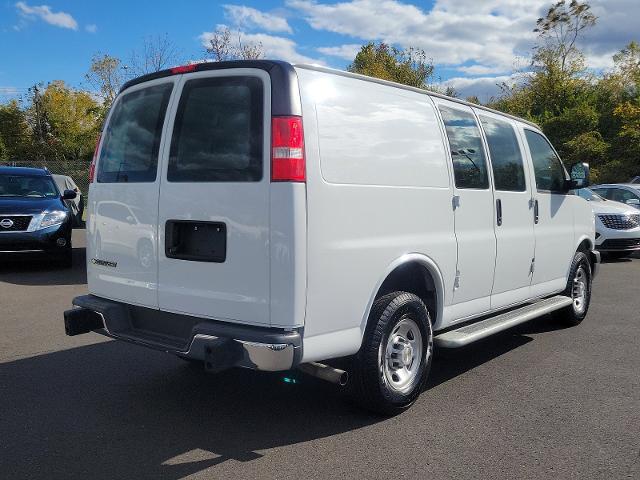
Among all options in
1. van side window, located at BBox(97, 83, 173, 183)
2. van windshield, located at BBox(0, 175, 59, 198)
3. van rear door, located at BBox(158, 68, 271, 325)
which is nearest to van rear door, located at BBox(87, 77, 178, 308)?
van side window, located at BBox(97, 83, 173, 183)

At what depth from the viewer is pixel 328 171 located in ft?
12.0

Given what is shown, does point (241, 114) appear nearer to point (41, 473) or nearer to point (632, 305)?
point (41, 473)

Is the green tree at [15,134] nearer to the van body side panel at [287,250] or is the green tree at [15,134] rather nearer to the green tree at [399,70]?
the green tree at [399,70]

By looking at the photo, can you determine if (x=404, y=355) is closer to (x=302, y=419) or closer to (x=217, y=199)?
(x=302, y=419)

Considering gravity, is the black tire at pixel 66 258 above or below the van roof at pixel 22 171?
below

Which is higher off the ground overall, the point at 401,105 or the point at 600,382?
the point at 401,105

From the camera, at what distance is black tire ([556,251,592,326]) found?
22.8 feet

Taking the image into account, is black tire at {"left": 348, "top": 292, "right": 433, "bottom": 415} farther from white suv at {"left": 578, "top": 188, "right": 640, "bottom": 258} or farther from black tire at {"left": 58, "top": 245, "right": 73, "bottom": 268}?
white suv at {"left": 578, "top": 188, "right": 640, "bottom": 258}

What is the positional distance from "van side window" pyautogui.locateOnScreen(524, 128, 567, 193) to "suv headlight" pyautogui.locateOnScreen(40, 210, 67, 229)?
7.68m

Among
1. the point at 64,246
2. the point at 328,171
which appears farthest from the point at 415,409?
the point at 64,246

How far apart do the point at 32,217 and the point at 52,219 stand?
12.5 inches

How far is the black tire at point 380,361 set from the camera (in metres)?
3.98

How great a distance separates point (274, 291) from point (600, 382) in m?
3.15

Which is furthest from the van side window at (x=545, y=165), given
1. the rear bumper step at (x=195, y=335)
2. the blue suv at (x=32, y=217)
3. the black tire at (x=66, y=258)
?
the black tire at (x=66, y=258)
